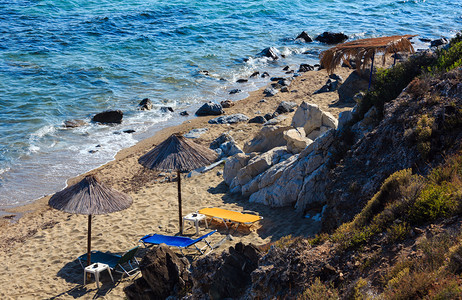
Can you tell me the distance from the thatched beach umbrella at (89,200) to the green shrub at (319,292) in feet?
16.5

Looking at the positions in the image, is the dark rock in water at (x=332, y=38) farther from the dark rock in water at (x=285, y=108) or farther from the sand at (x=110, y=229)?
the sand at (x=110, y=229)

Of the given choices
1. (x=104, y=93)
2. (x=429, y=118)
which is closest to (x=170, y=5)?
(x=104, y=93)

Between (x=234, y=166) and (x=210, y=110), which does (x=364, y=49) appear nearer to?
(x=234, y=166)

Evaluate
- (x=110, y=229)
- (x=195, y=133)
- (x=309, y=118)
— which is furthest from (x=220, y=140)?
(x=110, y=229)

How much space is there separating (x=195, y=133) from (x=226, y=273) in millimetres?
11389

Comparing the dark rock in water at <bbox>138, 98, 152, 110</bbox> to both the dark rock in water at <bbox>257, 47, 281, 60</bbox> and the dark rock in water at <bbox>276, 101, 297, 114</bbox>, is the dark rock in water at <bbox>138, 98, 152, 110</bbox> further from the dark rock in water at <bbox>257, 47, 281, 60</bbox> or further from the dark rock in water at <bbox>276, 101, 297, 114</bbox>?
the dark rock in water at <bbox>257, 47, 281, 60</bbox>

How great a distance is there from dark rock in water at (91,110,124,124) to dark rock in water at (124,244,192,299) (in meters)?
13.1

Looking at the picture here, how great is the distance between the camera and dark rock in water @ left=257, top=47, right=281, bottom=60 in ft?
99.8

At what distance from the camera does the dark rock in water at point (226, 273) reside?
6211mm

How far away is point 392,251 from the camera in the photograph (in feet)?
17.1

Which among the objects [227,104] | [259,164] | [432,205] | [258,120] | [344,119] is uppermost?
[432,205]

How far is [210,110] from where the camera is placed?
20.2 metres

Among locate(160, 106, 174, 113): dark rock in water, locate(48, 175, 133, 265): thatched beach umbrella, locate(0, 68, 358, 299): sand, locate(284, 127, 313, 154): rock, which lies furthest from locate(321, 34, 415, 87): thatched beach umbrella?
locate(160, 106, 174, 113): dark rock in water

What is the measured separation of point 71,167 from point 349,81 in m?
12.1
